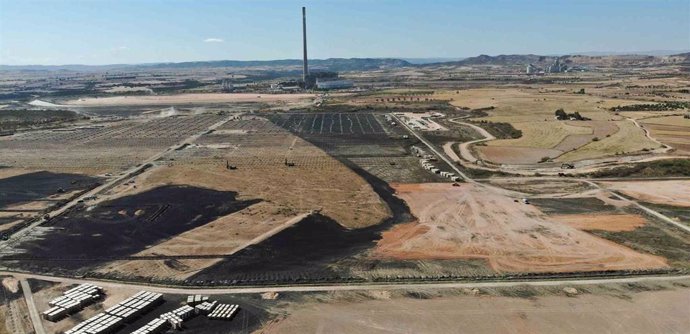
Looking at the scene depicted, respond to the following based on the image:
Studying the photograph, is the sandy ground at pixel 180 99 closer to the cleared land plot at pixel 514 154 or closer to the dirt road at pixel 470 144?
the dirt road at pixel 470 144

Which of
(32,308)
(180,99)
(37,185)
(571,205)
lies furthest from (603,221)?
(180,99)

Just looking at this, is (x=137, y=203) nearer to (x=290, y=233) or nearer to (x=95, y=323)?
(x=290, y=233)

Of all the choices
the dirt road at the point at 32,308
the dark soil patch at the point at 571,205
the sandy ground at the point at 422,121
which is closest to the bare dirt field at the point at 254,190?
the dirt road at the point at 32,308

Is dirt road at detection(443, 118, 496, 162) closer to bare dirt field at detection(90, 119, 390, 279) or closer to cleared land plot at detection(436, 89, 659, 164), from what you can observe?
cleared land plot at detection(436, 89, 659, 164)

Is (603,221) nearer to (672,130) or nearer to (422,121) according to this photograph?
(672,130)

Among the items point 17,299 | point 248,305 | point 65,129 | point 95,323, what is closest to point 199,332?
point 248,305
